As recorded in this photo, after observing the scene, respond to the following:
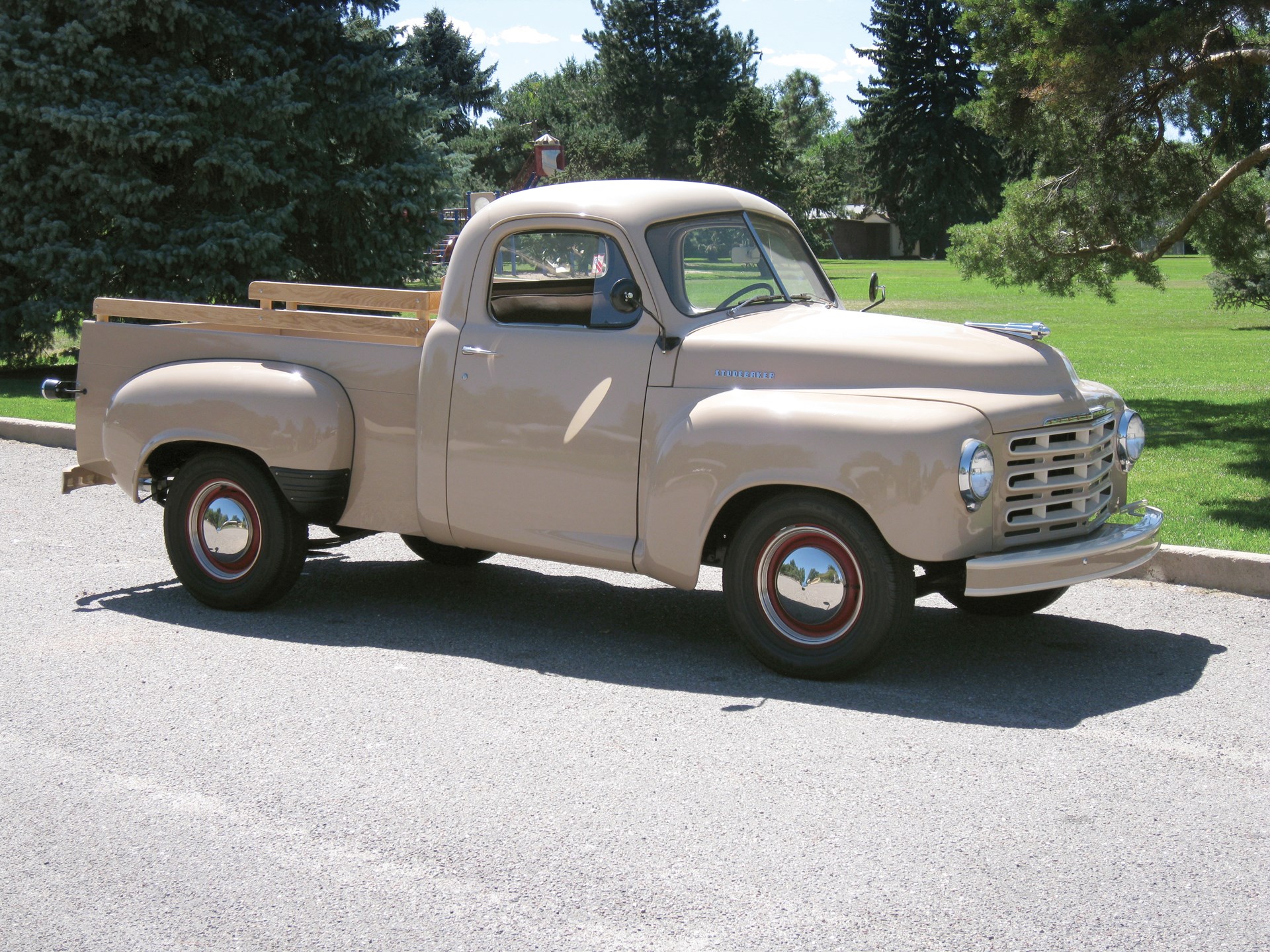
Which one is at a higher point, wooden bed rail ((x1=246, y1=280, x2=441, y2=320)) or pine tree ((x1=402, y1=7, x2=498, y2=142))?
pine tree ((x1=402, y1=7, x2=498, y2=142))

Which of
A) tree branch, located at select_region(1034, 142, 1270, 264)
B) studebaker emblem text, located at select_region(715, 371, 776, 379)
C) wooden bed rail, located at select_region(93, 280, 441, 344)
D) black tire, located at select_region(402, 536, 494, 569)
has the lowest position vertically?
black tire, located at select_region(402, 536, 494, 569)

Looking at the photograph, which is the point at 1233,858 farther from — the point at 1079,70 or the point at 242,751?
the point at 1079,70

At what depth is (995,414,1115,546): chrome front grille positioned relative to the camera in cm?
527

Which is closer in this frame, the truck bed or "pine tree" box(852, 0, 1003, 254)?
the truck bed

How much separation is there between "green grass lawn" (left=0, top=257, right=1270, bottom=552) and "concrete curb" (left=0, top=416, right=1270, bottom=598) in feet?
0.98

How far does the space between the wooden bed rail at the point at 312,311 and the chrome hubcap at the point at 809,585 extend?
6.98 feet

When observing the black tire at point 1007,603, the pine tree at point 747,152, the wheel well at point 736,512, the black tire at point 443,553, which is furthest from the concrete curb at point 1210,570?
the pine tree at point 747,152

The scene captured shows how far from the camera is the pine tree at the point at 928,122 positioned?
76562mm

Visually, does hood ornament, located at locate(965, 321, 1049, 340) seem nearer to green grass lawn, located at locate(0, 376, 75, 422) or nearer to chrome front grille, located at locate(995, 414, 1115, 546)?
chrome front grille, located at locate(995, 414, 1115, 546)

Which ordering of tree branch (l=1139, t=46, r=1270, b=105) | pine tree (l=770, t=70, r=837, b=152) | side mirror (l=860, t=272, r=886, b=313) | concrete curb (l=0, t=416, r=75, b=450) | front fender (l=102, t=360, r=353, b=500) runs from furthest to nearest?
pine tree (l=770, t=70, r=837, b=152) → concrete curb (l=0, t=416, r=75, b=450) → tree branch (l=1139, t=46, r=1270, b=105) → side mirror (l=860, t=272, r=886, b=313) → front fender (l=102, t=360, r=353, b=500)

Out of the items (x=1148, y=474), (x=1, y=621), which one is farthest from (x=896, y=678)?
(x=1148, y=474)

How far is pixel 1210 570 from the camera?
6.93 m

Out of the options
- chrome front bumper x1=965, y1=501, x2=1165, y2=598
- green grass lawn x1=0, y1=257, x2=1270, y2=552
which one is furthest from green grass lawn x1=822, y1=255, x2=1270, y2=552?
chrome front bumper x1=965, y1=501, x2=1165, y2=598

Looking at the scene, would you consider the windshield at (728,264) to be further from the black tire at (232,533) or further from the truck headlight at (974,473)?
the black tire at (232,533)
